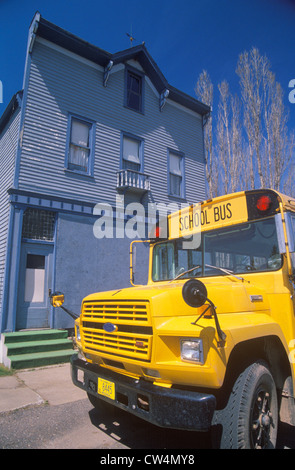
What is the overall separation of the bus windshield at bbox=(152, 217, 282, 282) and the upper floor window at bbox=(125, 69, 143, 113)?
884 cm

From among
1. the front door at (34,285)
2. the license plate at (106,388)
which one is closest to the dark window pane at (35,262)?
the front door at (34,285)

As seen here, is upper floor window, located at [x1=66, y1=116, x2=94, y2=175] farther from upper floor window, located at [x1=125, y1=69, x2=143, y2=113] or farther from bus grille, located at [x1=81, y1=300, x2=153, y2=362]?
bus grille, located at [x1=81, y1=300, x2=153, y2=362]

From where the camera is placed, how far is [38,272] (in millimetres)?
8328

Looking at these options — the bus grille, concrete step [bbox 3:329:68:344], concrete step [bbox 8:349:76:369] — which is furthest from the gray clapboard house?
the bus grille

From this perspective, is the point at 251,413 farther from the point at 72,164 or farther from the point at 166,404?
the point at 72,164

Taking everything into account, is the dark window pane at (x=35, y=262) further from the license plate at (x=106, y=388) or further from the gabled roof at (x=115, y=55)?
the gabled roof at (x=115, y=55)

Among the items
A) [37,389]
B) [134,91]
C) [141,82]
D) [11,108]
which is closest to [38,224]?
[11,108]

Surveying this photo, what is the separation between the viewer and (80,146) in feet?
32.0

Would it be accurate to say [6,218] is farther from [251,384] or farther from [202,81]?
[202,81]

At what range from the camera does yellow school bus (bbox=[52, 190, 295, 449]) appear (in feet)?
7.64

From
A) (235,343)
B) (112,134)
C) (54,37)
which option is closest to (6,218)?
(112,134)

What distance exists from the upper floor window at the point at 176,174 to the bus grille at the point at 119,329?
9.04 meters

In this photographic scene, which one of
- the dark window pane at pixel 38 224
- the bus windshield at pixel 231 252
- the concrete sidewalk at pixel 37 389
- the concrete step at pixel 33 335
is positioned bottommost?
the concrete sidewalk at pixel 37 389

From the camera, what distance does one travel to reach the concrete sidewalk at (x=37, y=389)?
4.66 m
